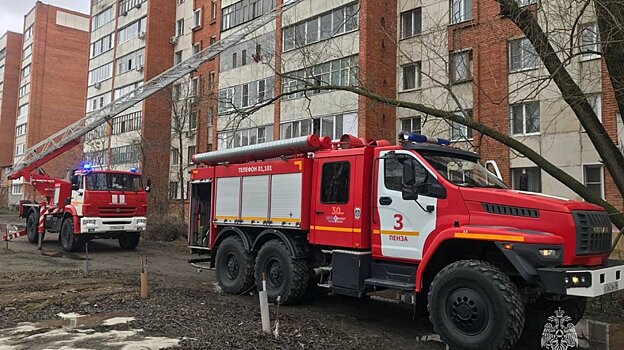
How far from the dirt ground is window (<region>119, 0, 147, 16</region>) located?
125 ft

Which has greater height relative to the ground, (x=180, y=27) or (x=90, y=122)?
(x=180, y=27)

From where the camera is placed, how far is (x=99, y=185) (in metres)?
17.7

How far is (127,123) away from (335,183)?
4032 cm

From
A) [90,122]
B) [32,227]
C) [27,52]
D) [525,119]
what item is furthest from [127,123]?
[525,119]

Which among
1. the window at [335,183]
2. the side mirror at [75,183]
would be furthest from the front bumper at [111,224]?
the window at [335,183]

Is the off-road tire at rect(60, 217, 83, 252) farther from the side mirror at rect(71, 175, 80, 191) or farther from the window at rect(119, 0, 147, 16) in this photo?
the window at rect(119, 0, 147, 16)

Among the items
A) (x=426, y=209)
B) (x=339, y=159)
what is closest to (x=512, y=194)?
(x=426, y=209)

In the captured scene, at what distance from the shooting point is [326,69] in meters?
25.5

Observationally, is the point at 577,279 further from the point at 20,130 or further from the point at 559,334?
the point at 20,130

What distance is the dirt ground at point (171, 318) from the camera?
681cm

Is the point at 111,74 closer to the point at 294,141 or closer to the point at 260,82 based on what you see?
the point at 260,82

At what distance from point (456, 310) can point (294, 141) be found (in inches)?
164

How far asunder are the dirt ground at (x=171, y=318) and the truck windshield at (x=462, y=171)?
7.49ft

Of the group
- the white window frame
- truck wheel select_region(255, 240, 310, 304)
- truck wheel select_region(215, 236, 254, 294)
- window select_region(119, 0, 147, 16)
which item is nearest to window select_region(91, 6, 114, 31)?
window select_region(119, 0, 147, 16)
